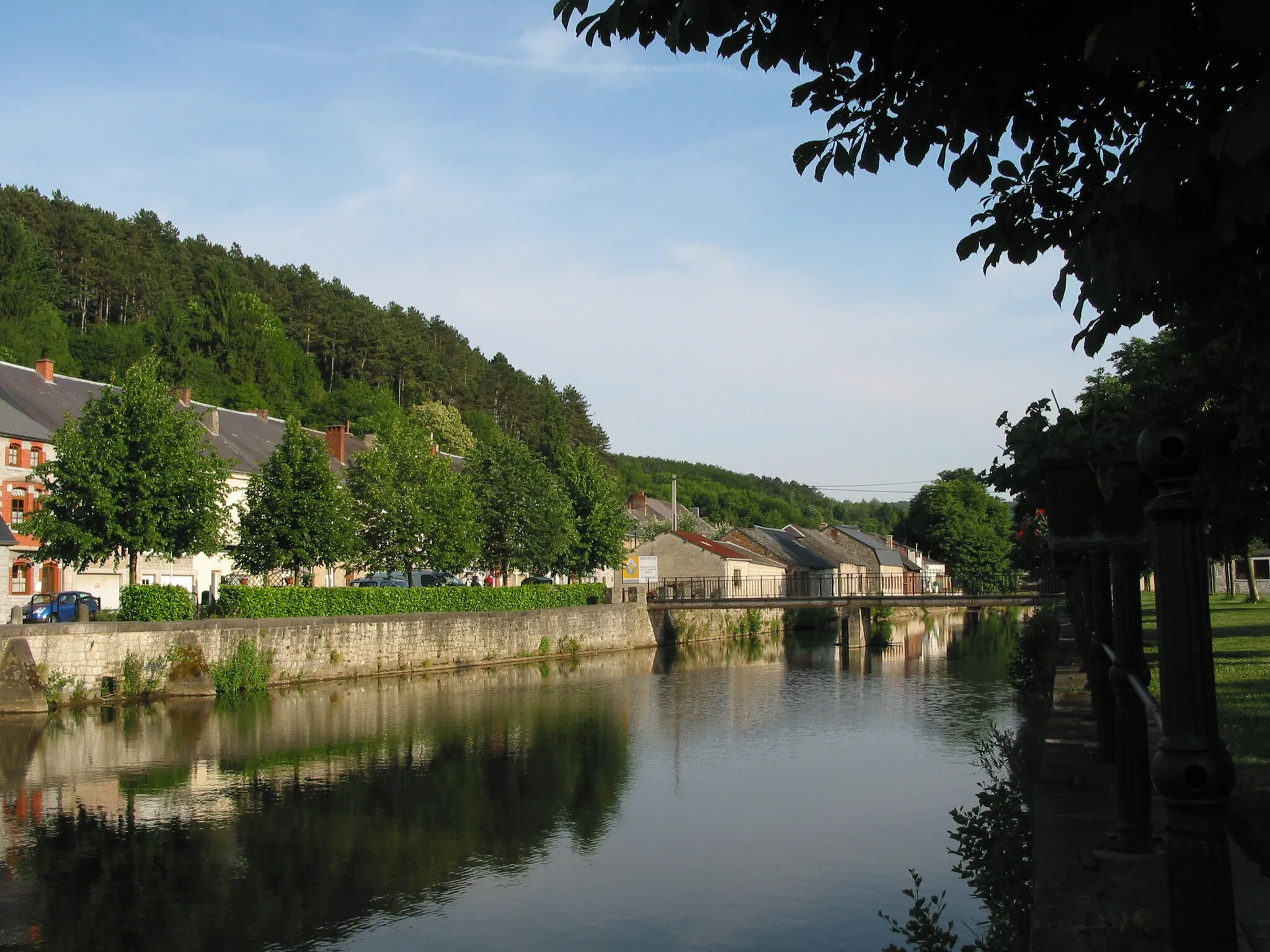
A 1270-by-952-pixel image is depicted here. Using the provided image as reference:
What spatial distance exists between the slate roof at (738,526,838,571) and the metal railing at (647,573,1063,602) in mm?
761

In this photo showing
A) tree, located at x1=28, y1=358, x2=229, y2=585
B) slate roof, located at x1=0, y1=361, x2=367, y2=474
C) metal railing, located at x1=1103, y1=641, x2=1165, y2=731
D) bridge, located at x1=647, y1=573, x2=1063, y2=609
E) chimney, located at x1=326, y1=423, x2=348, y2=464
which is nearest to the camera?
metal railing, located at x1=1103, y1=641, x2=1165, y2=731

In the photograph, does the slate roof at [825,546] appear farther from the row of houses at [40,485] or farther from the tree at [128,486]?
the tree at [128,486]

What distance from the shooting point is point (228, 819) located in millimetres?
14469

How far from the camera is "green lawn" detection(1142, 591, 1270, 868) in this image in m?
7.67

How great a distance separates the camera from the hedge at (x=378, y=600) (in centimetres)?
2970

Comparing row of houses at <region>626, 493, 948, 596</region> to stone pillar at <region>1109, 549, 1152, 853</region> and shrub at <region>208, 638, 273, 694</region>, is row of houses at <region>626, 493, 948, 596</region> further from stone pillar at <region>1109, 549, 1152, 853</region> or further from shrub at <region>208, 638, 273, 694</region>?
stone pillar at <region>1109, 549, 1152, 853</region>

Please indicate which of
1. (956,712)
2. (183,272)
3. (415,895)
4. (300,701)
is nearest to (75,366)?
(183,272)

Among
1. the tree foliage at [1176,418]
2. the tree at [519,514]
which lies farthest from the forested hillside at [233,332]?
the tree foliage at [1176,418]

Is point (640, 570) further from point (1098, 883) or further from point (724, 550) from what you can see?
point (1098, 883)

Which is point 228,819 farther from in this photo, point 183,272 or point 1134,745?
point 183,272

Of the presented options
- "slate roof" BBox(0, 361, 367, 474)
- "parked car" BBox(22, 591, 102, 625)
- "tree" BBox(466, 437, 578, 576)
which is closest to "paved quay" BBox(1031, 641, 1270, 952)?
"parked car" BBox(22, 591, 102, 625)

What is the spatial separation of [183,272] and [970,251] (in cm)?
9014

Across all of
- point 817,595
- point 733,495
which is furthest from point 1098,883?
point 733,495

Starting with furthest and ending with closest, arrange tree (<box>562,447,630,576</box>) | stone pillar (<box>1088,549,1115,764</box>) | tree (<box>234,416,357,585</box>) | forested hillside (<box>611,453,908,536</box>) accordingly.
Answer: forested hillside (<box>611,453,908,536</box>), tree (<box>562,447,630,576</box>), tree (<box>234,416,357,585</box>), stone pillar (<box>1088,549,1115,764</box>)
